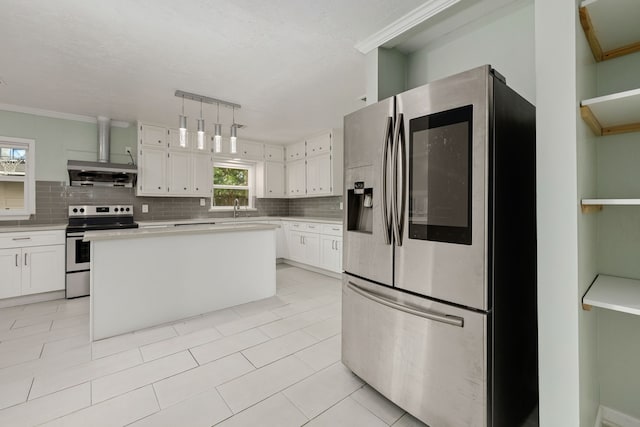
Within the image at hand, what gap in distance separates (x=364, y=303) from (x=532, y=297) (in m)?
0.95

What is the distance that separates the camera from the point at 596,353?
63.2 inches

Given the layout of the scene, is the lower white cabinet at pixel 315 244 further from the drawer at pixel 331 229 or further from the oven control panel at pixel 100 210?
the oven control panel at pixel 100 210

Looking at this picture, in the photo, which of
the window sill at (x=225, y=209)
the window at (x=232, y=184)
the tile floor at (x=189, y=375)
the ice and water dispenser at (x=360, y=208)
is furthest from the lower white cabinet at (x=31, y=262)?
the ice and water dispenser at (x=360, y=208)

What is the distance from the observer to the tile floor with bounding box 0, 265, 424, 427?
5.50 ft

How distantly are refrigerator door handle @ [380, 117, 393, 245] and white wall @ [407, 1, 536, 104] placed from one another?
99cm

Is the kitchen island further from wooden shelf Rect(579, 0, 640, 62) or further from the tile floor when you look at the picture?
wooden shelf Rect(579, 0, 640, 62)

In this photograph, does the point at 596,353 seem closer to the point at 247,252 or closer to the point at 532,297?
the point at 532,297

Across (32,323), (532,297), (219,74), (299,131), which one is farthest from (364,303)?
(299,131)

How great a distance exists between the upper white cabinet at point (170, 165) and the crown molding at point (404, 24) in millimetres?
3006

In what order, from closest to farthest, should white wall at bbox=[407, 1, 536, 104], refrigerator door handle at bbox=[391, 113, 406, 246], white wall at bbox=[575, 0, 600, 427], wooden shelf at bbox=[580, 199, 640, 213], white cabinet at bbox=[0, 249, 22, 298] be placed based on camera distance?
wooden shelf at bbox=[580, 199, 640, 213] → white wall at bbox=[575, 0, 600, 427] → refrigerator door handle at bbox=[391, 113, 406, 246] → white wall at bbox=[407, 1, 536, 104] → white cabinet at bbox=[0, 249, 22, 298]

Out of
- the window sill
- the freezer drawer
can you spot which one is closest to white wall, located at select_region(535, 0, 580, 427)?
the freezer drawer

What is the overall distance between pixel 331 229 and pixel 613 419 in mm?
3592

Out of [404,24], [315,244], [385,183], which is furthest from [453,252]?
[315,244]

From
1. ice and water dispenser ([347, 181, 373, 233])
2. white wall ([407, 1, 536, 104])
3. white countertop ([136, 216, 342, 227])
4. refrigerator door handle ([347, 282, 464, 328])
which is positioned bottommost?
refrigerator door handle ([347, 282, 464, 328])
